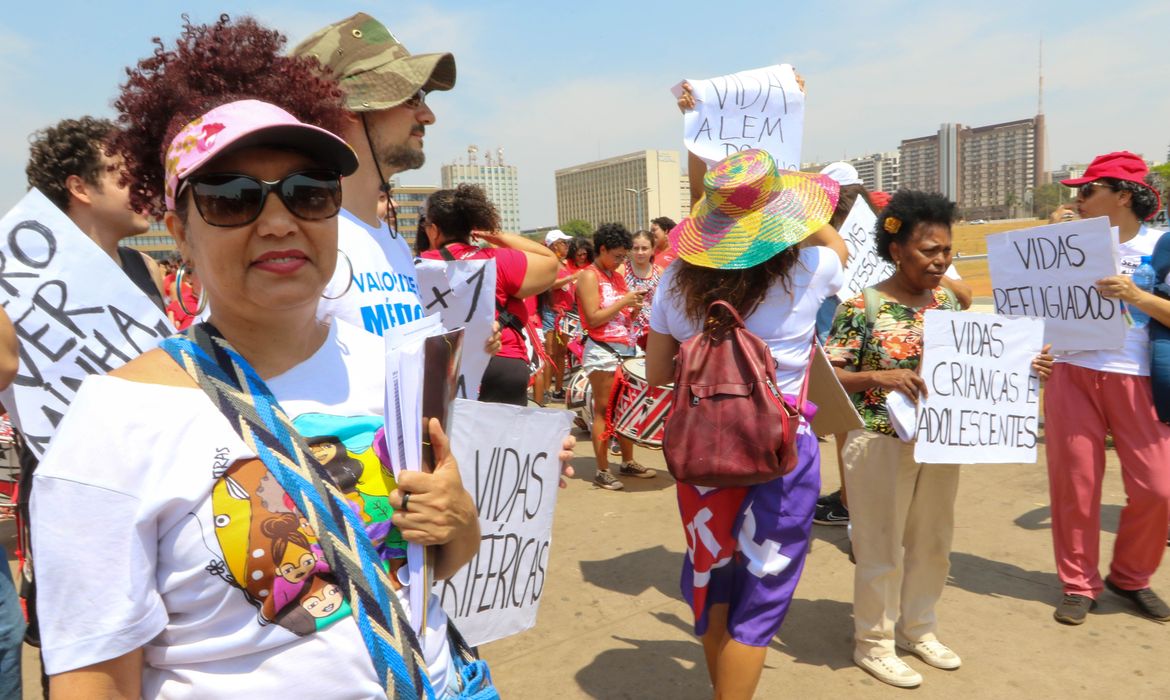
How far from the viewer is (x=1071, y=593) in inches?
154

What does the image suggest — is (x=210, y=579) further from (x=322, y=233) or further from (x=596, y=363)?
(x=596, y=363)

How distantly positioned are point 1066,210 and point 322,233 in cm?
636

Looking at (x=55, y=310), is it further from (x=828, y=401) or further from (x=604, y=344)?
(x=604, y=344)

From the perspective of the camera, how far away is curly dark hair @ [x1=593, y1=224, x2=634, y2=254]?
7445 millimetres

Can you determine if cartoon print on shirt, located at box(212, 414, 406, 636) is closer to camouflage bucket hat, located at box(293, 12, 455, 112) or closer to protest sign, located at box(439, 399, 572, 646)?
protest sign, located at box(439, 399, 572, 646)

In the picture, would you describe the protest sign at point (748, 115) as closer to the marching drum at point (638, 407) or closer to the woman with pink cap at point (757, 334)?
the woman with pink cap at point (757, 334)

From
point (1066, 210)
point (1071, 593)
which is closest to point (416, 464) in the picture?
point (1071, 593)

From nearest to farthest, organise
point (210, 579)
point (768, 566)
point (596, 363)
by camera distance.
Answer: point (210, 579) < point (768, 566) < point (596, 363)

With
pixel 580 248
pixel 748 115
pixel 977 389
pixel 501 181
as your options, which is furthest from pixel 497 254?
pixel 501 181

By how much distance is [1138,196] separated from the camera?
13.3 feet

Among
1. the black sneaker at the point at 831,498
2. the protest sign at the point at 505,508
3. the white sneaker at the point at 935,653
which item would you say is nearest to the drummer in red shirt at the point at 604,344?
the black sneaker at the point at 831,498

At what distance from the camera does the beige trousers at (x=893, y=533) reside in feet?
11.1

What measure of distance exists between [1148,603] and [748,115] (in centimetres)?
309

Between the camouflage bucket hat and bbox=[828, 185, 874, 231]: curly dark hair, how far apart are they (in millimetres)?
3448
